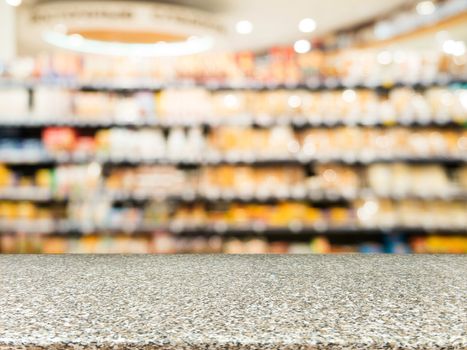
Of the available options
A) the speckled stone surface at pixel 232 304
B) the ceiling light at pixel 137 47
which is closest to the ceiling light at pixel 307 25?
the ceiling light at pixel 137 47

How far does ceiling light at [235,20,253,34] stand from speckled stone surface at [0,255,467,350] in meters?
6.64

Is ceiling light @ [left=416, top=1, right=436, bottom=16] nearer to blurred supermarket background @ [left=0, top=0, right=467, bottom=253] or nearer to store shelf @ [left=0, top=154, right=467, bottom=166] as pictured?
blurred supermarket background @ [left=0, top=0, right=467, bottom=253]

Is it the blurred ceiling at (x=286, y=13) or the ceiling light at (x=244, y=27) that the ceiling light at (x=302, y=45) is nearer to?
the blurred ceiling at (x=286, y=13)

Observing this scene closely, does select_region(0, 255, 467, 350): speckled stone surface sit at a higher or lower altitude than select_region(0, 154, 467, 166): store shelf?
lower

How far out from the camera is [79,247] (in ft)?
16.0

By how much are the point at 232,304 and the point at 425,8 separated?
6.55 m

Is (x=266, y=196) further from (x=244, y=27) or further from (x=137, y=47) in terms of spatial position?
(x=137, y=47)

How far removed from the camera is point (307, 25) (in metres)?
7.70

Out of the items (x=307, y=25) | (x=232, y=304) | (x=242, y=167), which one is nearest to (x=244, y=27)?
(x=307, y=25)

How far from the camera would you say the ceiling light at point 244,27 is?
759 cm

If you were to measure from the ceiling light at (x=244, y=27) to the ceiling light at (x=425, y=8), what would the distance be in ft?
7.44

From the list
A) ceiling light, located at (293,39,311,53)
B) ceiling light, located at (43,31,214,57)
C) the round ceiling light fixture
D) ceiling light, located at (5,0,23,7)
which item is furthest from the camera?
ceiling light, located at (293,39,311,53)

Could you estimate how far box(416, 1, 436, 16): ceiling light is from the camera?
256 inches

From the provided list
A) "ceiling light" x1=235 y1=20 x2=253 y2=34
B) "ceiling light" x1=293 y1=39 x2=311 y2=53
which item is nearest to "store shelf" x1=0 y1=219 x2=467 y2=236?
"ceiling light" x1=235 y1=20 x2=253 y2=34
